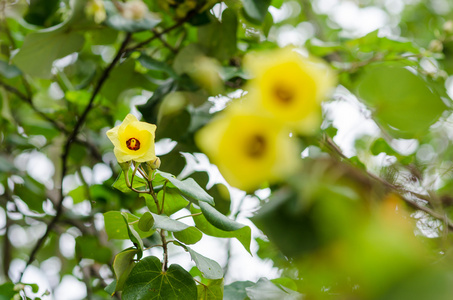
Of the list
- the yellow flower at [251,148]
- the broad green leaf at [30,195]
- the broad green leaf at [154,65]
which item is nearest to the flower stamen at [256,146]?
the yellow flower at [251,148]

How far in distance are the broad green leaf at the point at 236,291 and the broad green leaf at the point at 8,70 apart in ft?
2.69

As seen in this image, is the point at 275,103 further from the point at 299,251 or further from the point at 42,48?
the point at 42,48

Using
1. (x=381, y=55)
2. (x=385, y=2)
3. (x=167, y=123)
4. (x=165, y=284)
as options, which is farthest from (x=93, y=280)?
(x=385, y=2)

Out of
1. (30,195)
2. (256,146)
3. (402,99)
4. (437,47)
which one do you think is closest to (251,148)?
(256,146)

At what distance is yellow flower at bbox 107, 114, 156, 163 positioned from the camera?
1.79 feet

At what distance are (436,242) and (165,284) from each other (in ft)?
1.22

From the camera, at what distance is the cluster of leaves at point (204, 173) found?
0.21 metres

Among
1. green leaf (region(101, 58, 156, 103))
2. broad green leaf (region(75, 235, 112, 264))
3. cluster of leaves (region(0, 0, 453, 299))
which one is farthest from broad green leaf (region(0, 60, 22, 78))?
broad green leaf (region(75, 235, 112, 264))

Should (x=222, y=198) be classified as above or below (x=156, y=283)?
below

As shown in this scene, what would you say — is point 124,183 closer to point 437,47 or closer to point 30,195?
point 30,195

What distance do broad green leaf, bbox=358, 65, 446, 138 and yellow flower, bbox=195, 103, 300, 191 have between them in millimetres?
109

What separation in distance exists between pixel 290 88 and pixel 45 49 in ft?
3.11

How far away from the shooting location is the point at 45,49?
39.9 inches

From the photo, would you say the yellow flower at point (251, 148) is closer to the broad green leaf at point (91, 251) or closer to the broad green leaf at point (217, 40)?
the broad green leaf at point (217, 40)
